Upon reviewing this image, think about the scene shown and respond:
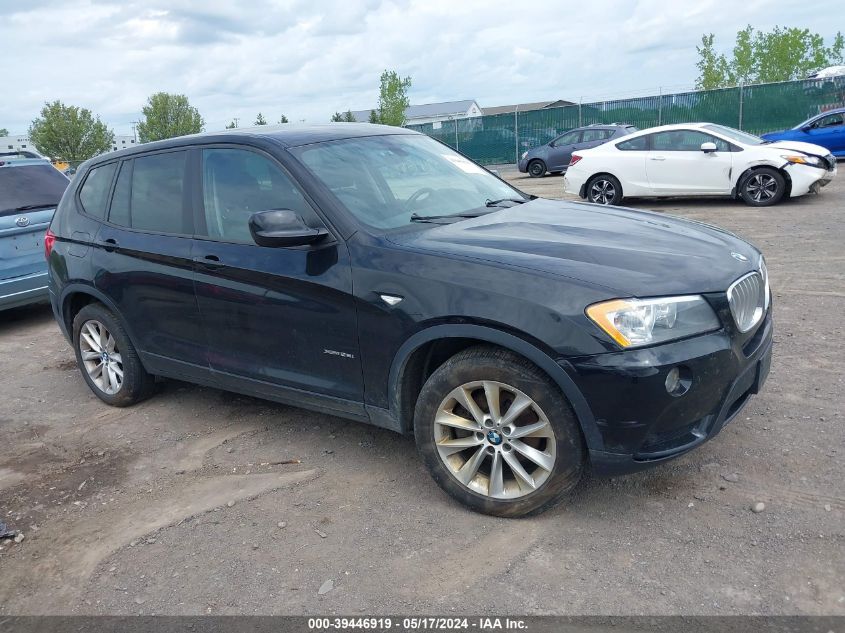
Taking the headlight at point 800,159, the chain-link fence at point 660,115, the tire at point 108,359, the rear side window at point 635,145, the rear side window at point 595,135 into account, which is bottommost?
the tire at point 108,359

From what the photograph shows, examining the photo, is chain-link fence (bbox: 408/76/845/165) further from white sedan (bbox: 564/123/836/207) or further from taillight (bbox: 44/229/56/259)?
taillight (bbox: 44/229/56/259)

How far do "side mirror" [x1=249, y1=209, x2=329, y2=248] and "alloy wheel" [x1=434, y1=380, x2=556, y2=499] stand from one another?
105 centimetres

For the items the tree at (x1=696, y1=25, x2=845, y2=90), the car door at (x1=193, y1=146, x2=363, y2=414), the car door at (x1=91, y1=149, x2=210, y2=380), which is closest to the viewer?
the car door at (x1=193, y1=146, x2=363, y2=414)

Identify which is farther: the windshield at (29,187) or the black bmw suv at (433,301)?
the windshield at (29,187)

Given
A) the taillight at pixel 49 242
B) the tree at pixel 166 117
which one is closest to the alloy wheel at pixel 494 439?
the taillight at pixel 49 242

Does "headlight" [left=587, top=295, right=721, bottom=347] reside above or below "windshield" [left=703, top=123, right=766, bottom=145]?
below

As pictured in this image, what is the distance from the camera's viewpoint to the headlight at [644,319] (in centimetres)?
285

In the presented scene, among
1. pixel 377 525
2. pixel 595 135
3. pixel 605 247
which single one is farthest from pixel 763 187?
pixel 377 525

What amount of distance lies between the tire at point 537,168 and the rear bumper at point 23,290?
16.9 m

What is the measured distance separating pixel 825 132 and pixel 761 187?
794 centimetres

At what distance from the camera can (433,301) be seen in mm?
3207

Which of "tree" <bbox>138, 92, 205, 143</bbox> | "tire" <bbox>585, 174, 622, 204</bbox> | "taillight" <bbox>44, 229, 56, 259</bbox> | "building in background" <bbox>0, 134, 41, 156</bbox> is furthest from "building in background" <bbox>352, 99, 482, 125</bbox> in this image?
"taillight" <bbox>44, 229, 56, 259</bbox>

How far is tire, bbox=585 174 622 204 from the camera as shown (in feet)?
42.8

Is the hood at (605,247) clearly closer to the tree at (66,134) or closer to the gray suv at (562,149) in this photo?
the gray suv at (562,149)
